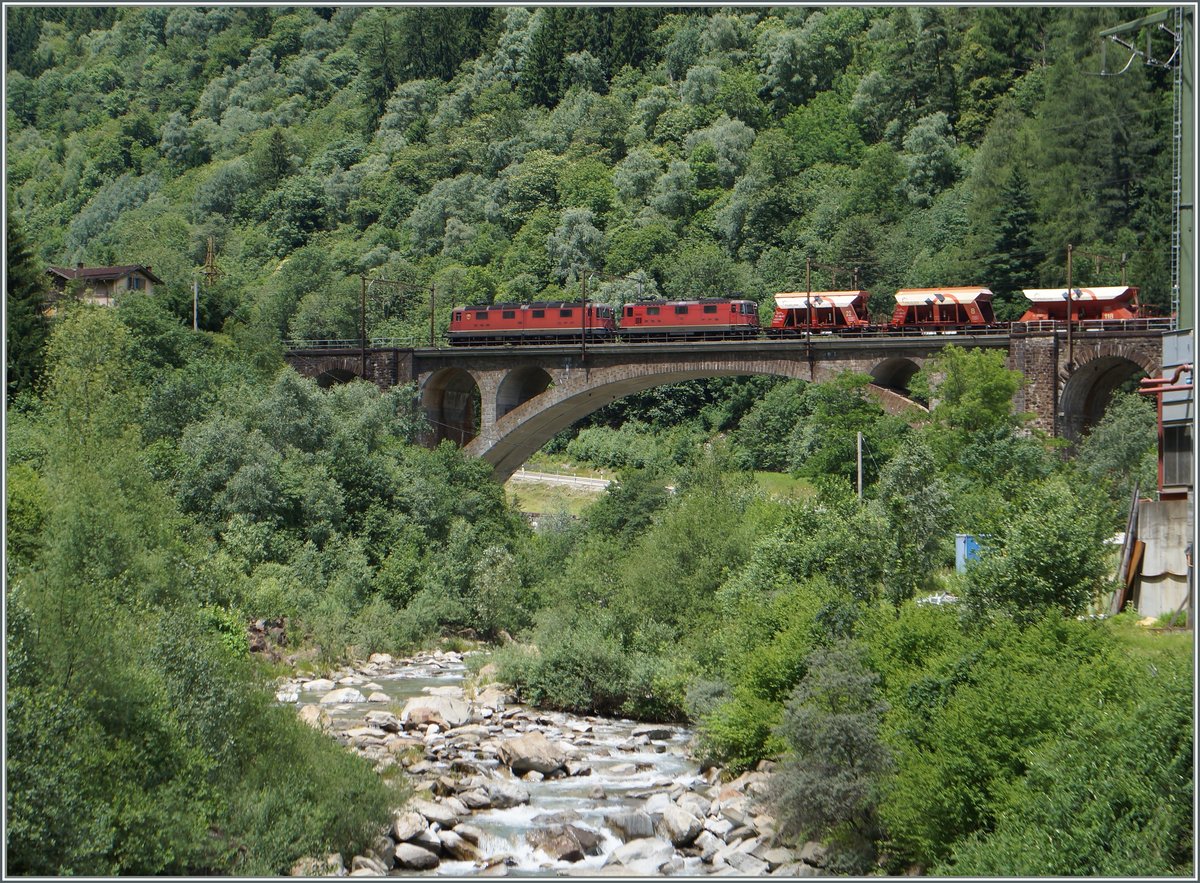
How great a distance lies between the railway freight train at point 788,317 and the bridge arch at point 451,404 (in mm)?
1954

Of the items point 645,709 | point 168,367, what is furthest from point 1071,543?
point 168,367

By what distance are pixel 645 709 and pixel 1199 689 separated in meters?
19.6

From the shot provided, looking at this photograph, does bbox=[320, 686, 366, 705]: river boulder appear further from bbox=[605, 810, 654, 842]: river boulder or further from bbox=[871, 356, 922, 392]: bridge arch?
bbox=[871, 356, 922, 392]: bridge arch

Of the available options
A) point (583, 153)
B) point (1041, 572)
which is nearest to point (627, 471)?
point (1041, 572)

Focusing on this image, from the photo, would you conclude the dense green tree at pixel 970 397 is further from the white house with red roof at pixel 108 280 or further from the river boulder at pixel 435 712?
the white house with red roof at pixel 108 280

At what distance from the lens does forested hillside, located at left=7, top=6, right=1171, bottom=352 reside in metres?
72.5

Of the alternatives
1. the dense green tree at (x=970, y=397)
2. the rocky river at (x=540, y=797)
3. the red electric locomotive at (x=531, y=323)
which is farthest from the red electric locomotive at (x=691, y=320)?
the rocky river at (x=540, y=797)

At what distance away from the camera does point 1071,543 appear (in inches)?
973

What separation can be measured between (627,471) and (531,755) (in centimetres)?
2801

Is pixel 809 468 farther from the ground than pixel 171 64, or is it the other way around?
pixel 171 64

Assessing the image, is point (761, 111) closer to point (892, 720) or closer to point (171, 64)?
point (171, 64)

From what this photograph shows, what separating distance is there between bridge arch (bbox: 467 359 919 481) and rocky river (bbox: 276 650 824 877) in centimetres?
2445

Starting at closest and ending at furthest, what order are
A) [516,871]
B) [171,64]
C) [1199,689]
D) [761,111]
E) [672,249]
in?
[1199,689]
[516,871]
[672,249]
[761,111]
[171,64]

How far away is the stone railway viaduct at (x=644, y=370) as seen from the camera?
50.9 meters
